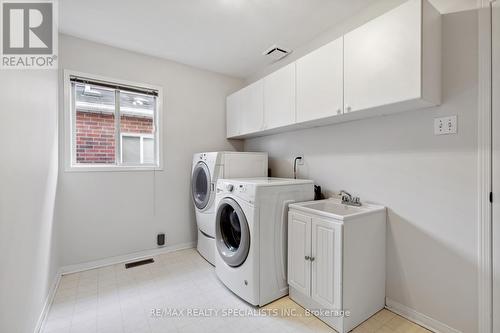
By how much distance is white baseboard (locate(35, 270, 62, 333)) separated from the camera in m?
1.48

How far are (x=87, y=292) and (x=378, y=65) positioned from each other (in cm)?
292

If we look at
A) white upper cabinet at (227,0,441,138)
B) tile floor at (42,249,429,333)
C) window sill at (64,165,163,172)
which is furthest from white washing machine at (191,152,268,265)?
white upper cabinet at (227,0,441,138)

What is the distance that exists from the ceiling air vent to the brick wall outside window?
185cm

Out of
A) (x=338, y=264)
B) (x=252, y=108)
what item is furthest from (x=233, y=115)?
(x=338, y=264)

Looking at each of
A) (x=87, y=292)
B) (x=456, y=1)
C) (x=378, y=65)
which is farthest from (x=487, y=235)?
(x=87, y=292)

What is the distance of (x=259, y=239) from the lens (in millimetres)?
1745

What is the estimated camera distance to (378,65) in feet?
4.77

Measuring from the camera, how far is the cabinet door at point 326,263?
1.45m

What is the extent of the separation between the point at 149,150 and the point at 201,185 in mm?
821

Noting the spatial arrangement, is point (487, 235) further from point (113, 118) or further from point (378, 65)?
point (113, 118)

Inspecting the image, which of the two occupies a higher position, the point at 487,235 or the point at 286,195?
the point at 286,195

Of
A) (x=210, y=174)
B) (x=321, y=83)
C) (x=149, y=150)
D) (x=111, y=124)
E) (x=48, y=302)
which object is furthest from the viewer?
(x=149, y=150)

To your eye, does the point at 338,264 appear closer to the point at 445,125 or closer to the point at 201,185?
the point at 445,125

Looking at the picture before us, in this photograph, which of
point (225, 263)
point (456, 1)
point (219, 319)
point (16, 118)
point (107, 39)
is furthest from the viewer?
point (107, 39)
